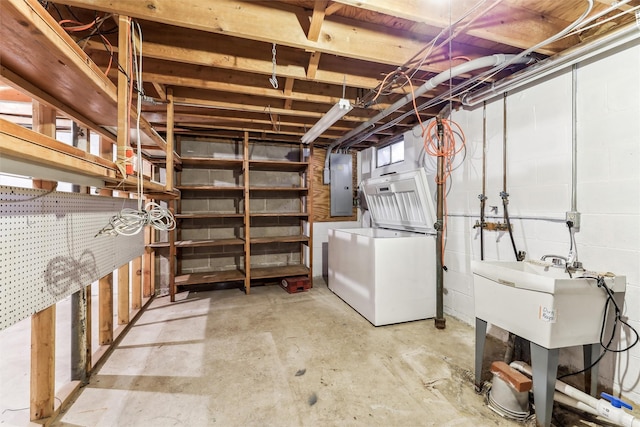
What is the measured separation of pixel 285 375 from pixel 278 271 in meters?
2.04

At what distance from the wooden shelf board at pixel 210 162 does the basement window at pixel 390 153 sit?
2086 millimetres

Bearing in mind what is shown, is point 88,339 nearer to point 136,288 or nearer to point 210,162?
point 136,288

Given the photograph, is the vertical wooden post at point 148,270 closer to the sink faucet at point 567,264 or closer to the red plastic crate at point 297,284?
the red plastic crate at point 297,284

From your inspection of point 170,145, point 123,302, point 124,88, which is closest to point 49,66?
point 124,88

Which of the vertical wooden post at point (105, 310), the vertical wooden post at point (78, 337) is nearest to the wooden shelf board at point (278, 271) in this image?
the vertical wooden post at point (105, 310)

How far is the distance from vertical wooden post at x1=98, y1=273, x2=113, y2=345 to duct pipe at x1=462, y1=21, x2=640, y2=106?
11.5ft

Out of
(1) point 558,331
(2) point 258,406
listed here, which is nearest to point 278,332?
(2) point 258,406

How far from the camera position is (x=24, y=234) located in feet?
3.56

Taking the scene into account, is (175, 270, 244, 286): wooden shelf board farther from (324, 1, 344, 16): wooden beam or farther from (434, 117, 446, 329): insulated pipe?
(324, 1, 344, 16): wooden beam

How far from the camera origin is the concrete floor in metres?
1.51

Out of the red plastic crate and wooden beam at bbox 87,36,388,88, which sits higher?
wooden beam at bbox 87,36,388,88

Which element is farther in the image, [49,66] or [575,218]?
[575,218]

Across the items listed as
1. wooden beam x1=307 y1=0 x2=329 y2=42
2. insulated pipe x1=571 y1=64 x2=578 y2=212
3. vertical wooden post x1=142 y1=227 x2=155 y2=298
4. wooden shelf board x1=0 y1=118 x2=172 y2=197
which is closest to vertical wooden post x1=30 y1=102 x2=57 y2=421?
wooden shelf board x1=0 y1=118 x2=172 y2=197

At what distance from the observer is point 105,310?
220cm
